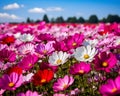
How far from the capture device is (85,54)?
80.6 inches

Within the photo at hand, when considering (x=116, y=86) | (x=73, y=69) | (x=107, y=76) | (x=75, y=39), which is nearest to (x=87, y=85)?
(x=107, y=76)

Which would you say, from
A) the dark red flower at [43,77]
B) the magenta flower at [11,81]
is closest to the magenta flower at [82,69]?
the dark red flower at [43,77]

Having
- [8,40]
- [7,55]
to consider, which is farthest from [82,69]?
[8,40]

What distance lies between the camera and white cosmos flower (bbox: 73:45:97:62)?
2.01 meters

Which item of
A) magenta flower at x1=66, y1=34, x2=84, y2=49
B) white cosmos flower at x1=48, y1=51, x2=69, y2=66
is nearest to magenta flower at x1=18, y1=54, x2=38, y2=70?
white cosmos flower at x1=48, y1=51, x2=69, y2=66

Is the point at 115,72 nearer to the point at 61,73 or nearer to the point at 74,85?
the point at 74,85

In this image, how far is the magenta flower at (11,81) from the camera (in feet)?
6.00

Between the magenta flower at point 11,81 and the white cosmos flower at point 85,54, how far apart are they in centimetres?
37

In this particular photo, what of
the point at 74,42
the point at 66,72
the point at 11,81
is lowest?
the point at 66,72

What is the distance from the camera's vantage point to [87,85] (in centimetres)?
210

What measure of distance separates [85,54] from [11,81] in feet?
1.50

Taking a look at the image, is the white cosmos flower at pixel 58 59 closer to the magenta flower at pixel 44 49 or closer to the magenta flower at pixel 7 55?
the magenta flower at pixel 44 49

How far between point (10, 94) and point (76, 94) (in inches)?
23.9

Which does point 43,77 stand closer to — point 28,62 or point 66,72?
point 28,62
